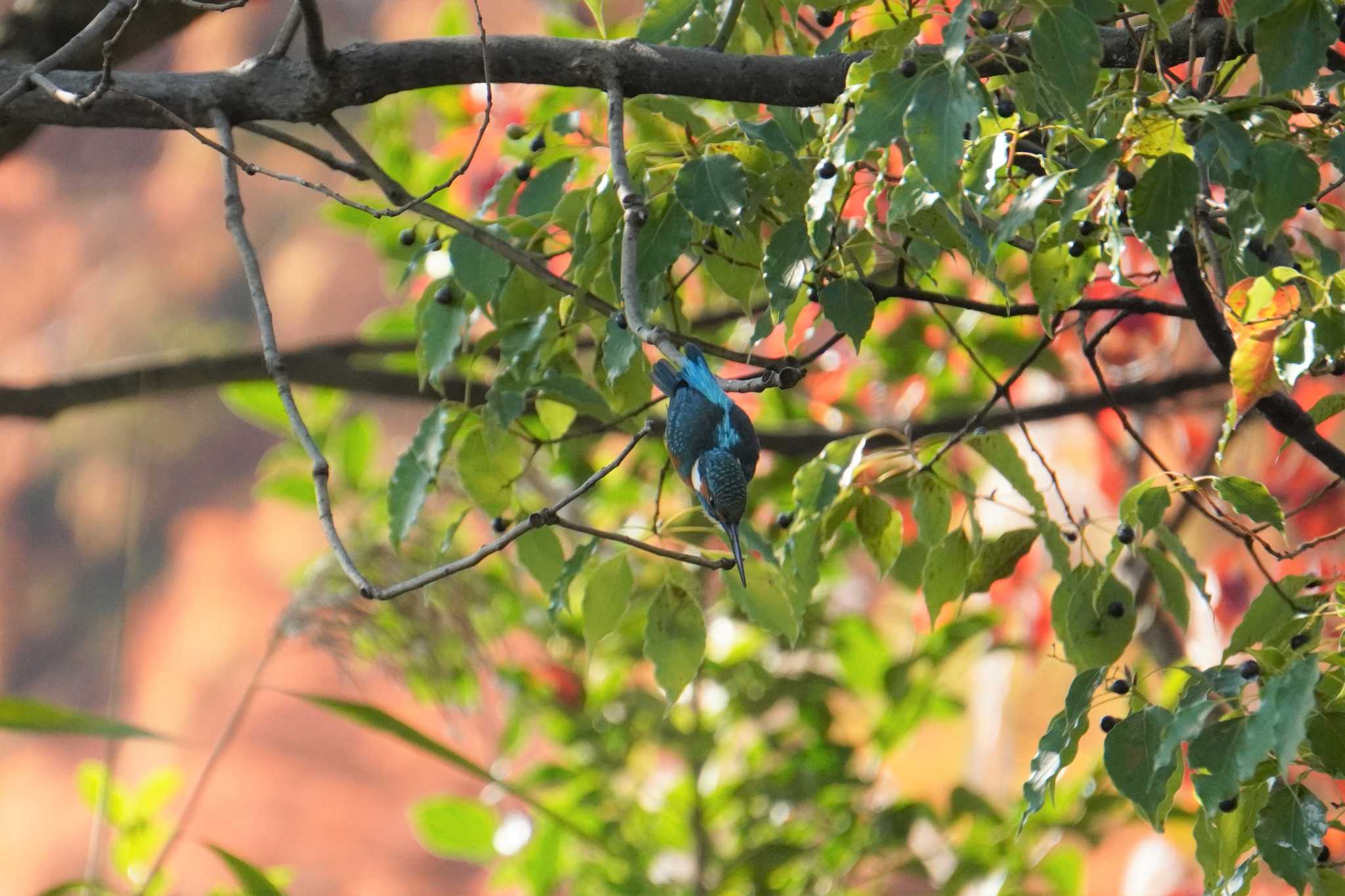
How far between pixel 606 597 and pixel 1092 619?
33cm

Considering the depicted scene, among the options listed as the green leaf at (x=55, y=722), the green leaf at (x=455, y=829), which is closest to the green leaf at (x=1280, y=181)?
the green leaf at (x=55, y=722)

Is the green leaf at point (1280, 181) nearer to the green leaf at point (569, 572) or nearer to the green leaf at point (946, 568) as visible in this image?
the green leaf at point (946, 568)

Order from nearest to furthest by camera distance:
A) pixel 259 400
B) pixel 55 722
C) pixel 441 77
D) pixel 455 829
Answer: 1. pixel 441 77
2. pixel 55 722
3. pixel 259 400
4. pixel 455 829

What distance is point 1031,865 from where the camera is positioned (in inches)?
66.9

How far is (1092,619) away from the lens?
0.90 meters

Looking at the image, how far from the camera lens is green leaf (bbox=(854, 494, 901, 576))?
3.08 feet

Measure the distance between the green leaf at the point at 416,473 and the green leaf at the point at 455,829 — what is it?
3.74ft

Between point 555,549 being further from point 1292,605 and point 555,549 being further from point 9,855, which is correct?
point 9,855

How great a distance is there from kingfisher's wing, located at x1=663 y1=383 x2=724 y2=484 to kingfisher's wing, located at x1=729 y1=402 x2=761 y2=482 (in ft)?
0.03

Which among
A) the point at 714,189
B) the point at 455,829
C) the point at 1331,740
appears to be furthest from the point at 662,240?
the point at 455,829

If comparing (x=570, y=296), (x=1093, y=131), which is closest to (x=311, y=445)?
(x=570, y=296)

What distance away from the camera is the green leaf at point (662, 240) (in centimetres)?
83

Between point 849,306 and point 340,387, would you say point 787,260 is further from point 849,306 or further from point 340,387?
point 340,387

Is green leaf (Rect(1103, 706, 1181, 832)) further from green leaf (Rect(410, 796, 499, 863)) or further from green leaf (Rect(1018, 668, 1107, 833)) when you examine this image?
green leaf (Rect(410, 796, 499, 863))
